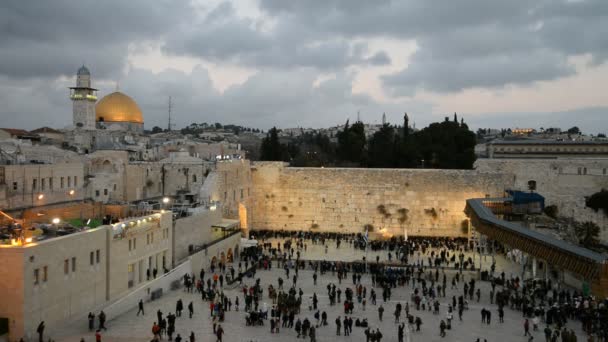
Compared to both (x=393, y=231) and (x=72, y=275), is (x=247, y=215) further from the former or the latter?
(x=72, y=275)

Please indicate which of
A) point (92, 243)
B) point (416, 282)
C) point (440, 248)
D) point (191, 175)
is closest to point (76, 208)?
point (92, 243)

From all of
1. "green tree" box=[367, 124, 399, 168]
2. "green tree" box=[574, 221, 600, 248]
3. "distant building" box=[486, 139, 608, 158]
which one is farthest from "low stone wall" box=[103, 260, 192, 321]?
"distant building" box=[486, 139, 608, 158]

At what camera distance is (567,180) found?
26594 mm

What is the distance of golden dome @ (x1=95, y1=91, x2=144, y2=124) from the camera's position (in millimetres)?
44625

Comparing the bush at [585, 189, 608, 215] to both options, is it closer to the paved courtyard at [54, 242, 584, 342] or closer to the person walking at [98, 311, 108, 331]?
the paved courtyard at [54, 242, 584, 342]

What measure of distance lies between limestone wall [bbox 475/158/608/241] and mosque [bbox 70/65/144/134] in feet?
97.3

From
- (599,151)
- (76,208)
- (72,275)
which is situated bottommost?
(72,275)

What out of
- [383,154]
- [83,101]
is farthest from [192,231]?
[83,101]

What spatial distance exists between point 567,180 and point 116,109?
3481 centimetres

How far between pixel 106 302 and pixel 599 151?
3795 centimetres

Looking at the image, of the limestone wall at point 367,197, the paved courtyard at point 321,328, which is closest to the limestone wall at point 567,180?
the limestone wall at point 367,197

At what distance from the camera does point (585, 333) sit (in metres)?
13.9

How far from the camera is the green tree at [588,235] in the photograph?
20.3 m

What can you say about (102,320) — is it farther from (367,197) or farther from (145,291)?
(367,197)
